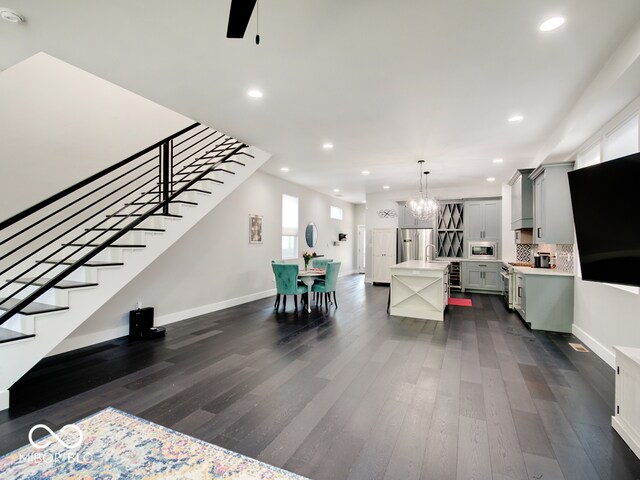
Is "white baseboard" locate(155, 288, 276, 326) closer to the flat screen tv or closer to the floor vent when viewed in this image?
the flat screen tv

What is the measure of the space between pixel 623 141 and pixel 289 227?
648 centimetres

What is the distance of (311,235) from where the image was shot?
9.14 metres

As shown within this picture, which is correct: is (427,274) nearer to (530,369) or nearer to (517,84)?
(530,369)

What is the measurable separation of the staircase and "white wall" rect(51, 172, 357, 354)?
888mm

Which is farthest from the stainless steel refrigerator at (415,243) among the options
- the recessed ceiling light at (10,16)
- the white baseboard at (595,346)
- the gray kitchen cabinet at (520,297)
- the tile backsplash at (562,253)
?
the recessed ceiling light at (10,16)

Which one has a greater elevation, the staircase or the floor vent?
the staircase

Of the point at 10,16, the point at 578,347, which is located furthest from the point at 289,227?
the point at 10,16

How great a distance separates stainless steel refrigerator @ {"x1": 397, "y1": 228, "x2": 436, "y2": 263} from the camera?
8.62 meters

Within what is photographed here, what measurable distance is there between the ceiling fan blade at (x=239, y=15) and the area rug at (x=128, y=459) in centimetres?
222

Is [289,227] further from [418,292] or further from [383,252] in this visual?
[418,292]

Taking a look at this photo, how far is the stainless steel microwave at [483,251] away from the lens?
8.00 metres

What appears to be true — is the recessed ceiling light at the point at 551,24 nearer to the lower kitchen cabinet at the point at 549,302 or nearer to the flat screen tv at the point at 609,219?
the flat screen tv at the point at 609,219

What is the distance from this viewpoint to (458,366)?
325cm

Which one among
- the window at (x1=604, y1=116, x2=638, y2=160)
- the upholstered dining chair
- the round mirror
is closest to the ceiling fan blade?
the window at (x1=604, y1=116, x2=638, y2=160)
